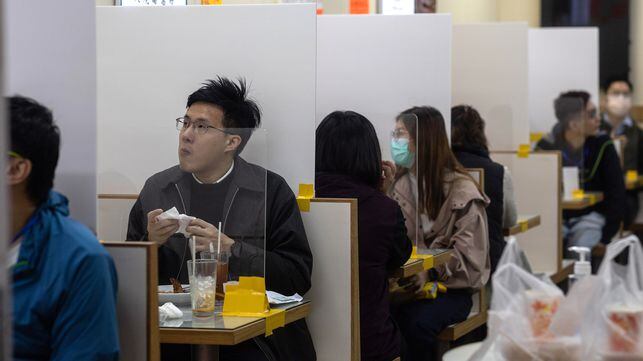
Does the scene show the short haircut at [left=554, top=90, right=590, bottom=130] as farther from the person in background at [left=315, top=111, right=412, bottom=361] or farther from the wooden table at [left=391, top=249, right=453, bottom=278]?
the person in background at [left=315, top=111, right=412, bottom=361]

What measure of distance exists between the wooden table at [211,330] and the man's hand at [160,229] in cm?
25

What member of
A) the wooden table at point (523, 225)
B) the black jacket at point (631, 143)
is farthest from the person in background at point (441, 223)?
the black jacket at point (631, 143)

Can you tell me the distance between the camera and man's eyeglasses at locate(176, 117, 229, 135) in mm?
3112

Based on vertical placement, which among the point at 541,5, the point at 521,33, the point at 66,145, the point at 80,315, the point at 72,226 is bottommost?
the point at 80,315

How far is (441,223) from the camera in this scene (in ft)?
14.2

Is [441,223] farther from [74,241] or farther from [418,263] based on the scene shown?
[74,241]

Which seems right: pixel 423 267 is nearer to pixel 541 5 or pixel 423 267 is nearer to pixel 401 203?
pixel 401 203

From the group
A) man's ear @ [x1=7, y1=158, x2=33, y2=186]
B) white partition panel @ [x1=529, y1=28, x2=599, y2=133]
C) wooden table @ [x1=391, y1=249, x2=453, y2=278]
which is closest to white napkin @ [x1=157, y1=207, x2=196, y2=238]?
man's ear @ [x1=7, y1=158, x2=33, y2=186]

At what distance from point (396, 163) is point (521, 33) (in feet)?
7.17

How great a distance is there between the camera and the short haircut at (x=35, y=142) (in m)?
2.12

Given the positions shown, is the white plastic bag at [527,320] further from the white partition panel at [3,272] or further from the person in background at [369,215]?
the person in background at [369,215]

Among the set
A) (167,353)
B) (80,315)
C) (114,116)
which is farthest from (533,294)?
(114,116)

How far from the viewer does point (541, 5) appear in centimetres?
943

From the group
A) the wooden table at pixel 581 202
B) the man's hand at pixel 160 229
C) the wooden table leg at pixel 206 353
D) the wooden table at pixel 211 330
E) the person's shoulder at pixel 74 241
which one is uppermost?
the person's shoulder at pixel 74 241
